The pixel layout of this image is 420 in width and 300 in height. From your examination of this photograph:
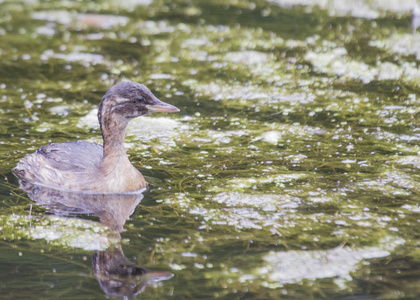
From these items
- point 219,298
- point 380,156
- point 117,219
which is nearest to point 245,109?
point 380,156

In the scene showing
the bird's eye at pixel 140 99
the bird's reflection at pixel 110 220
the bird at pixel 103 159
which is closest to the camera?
the bird's reflection at pixel 110 220

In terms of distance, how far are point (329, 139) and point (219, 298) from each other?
3.38 m

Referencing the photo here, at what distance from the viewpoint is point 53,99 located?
8.48 metres

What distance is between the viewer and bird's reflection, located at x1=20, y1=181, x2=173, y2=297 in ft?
14.1

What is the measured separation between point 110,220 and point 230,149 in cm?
190

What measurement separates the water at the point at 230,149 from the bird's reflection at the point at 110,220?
0.08 ft

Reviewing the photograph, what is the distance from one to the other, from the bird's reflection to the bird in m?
0.09

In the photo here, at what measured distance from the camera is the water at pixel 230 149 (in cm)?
445

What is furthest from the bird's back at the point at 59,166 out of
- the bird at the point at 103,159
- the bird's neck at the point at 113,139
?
the bird's neck at the point at 113,139

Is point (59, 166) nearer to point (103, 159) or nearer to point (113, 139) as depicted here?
point (103, 159)

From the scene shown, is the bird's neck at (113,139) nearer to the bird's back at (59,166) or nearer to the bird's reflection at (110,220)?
the bird's back at (59,166)

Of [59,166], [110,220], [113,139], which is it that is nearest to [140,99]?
[113,139]

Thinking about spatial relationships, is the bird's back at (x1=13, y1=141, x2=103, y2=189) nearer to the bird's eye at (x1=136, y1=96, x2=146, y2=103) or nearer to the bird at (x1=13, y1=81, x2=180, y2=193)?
the bird at (x1=13, y1=81, x2=180, y2=193)

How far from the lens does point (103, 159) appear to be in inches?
243
